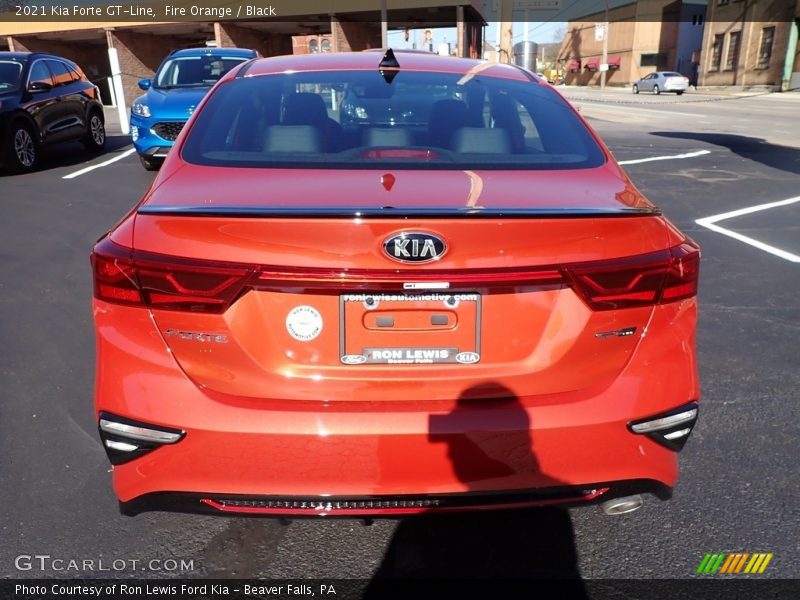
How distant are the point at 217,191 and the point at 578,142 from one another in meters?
1.42

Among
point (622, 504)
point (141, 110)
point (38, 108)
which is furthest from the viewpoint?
point (38, 108)

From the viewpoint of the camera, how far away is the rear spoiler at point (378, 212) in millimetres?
1857

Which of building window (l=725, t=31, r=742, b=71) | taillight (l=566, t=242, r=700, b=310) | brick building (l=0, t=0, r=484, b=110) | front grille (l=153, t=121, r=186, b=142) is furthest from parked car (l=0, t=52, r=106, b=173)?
building window (l=725, t=31, r=742, b=71)

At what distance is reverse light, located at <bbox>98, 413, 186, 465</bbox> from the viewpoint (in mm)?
1925

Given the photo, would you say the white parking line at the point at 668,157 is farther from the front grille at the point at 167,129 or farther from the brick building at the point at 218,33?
the brick building at the point at 218,33

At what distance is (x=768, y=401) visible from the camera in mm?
3461

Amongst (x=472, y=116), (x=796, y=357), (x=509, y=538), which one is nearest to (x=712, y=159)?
(x=796, y=357)

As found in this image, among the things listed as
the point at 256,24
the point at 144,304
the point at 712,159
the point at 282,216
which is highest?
the point at 256,24

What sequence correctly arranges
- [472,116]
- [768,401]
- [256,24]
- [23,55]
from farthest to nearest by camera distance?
[256,24] < [23,55] < [768,401] < [472,116]

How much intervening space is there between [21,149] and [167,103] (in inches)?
97.9

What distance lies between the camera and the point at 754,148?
13.2 metres

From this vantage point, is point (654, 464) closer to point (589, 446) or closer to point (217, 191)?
point (589, 446)

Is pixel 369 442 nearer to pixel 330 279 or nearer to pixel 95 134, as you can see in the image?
pixel 330 279

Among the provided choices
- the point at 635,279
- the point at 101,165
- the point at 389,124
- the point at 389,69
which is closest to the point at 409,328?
the point at 635,279
